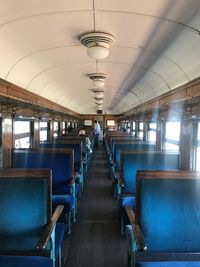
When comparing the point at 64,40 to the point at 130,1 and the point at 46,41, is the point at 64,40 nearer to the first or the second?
the point at 46,41

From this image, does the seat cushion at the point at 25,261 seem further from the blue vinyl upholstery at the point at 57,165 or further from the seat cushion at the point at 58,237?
the blue vinyl upholstery at the point at 57,165

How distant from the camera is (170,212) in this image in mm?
2301

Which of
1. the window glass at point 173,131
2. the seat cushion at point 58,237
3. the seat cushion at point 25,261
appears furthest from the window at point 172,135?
the seat cushion at point 25,261

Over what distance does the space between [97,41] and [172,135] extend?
332 centimetres

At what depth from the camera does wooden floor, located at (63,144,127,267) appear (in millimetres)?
3047

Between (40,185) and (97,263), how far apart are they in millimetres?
1277

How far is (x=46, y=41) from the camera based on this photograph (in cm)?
347

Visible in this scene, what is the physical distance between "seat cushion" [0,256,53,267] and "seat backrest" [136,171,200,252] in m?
0.82

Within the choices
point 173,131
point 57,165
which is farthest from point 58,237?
point 173,131

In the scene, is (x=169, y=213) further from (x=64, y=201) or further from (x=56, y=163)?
(x=56, y=163)

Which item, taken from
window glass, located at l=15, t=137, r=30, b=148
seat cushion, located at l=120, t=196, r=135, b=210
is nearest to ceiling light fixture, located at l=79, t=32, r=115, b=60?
seat cushion, located at l=120, t=196, r=135, b=210

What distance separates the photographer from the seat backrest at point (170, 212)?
2.27 m

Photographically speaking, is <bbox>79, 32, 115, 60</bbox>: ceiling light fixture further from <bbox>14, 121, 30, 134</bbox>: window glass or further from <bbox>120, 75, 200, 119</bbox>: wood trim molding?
<bbox>14, 121, 30, 134</bbox>: window glass

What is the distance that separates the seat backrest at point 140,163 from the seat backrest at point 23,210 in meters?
1.98
